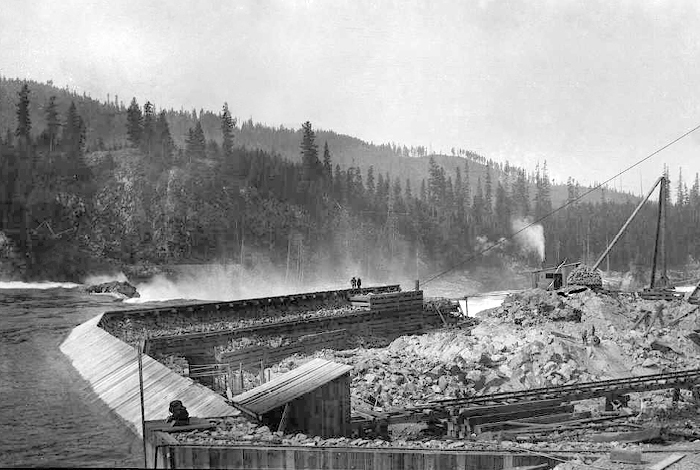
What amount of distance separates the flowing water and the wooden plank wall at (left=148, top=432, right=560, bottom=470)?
548cm

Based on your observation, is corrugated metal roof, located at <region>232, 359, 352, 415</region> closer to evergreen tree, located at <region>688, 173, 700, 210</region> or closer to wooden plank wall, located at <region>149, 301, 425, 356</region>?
wooden plank wall, located at <region>149, 301, 425, 356</region>

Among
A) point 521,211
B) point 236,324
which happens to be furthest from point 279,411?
point 521,211

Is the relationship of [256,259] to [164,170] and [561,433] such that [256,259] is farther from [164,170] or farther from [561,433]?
[561,433]

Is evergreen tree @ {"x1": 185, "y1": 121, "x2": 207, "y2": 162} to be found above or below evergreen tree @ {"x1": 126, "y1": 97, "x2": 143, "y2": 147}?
below

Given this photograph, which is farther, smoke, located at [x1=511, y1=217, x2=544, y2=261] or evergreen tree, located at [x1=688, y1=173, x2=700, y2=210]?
evergreen tree, located at [x1=688, y1=173, x2=700, y2=210]

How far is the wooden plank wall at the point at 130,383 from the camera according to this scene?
1652 centimetres

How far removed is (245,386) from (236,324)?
10.6 meters

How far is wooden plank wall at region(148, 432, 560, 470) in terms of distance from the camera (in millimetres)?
11594

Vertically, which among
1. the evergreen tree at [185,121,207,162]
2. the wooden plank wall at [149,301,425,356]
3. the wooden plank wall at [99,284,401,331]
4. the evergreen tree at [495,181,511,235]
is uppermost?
the evergreen tree at [185,121,207,162]

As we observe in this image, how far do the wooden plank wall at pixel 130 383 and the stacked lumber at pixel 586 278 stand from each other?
2835 cm

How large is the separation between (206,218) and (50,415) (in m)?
75.2

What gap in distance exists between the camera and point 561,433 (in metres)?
17.2

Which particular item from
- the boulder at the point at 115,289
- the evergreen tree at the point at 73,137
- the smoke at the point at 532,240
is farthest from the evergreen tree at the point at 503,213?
the boulder at the point at 115,289

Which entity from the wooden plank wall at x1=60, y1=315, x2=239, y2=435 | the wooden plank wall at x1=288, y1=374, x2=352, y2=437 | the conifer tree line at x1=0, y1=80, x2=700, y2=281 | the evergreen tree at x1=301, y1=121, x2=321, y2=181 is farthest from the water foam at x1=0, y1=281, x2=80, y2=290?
the wooden plank wall at x1=288, y1=374, x2=352, y2=437
